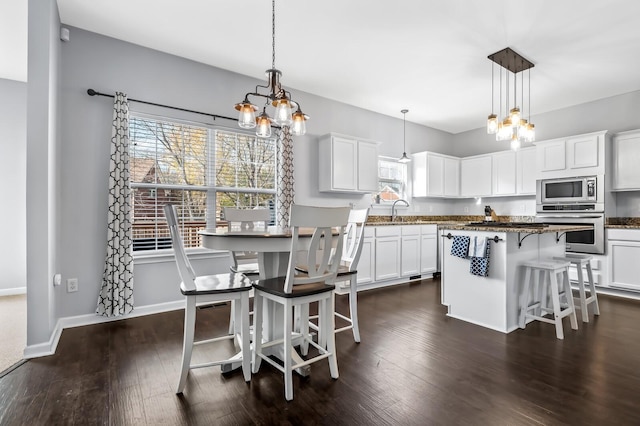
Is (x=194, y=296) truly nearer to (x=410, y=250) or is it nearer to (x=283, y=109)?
(x=283, y=109)

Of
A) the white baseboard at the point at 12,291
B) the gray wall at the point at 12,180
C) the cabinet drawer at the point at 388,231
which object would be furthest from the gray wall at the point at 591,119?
the white baseboard at the point at 12,291

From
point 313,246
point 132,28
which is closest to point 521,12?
point 313,246

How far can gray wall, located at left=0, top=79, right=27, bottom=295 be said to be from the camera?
13.8 feet

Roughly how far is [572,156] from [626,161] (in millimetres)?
579

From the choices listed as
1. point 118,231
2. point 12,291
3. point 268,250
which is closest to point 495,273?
point 268,250

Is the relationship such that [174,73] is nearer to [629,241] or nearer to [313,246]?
[313,246]

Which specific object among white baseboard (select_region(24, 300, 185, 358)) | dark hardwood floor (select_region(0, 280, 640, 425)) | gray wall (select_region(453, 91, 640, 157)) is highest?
gray wall (select_region(453, 91, 640, 157))

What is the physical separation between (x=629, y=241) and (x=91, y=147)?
6.17 meters

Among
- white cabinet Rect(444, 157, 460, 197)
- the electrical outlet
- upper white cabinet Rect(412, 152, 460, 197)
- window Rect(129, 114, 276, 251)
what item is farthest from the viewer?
white cabinet Rect(444, 157, 460, 197)

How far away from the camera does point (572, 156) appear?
467 centimetres

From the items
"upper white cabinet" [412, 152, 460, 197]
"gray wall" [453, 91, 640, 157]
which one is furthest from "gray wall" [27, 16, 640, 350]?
"gray wall" [453, 91, 640, 157]

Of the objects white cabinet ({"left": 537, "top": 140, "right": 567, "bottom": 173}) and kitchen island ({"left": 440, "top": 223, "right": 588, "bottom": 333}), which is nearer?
kitchen island ({"left": 440, "top": 223, "right": 588, "bottom": 333})

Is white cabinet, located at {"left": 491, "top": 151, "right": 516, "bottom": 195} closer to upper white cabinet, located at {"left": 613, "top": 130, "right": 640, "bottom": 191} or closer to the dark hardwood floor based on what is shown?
upper white cabinet, located at {"left": 613, "top": 130, "right": 640, "bottom": 191}

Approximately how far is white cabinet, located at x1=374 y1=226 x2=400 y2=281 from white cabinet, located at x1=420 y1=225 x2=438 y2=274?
55 cm
